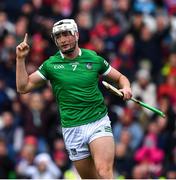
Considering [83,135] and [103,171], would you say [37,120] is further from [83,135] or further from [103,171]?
[103,171]

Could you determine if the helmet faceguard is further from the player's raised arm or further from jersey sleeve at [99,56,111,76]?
jersey sleeve at [99,56,111,76]

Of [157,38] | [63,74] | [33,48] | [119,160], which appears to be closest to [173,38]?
[157,38]

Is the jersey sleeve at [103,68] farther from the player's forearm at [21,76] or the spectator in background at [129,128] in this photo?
the spectator in background at [129,128]

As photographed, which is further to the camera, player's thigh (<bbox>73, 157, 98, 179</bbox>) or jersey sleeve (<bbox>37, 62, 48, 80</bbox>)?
player's thigh (<bbox>73, 157, 98, 179</bbox>)

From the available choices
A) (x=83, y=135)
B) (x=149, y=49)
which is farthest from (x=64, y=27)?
(x=149, y=49)

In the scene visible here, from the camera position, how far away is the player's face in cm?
1370

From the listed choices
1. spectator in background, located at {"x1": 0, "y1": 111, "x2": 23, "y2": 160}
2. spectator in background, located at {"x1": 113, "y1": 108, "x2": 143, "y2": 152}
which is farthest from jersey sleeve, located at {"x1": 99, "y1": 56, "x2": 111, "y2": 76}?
spectator in background, located at {"x1": 113, "y1": 108, "x2": 143, "y2": 152}

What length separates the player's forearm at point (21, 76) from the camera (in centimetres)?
1351

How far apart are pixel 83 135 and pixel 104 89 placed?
8.27 meters

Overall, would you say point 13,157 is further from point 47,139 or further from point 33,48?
point 33,48

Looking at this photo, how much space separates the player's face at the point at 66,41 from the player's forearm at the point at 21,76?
1.90 feet

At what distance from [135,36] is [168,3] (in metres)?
2.18

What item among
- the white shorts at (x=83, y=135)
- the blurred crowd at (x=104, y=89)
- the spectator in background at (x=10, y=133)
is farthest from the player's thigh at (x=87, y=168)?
the spectator in background at (x=10, y=133)

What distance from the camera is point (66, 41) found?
13.7 m
